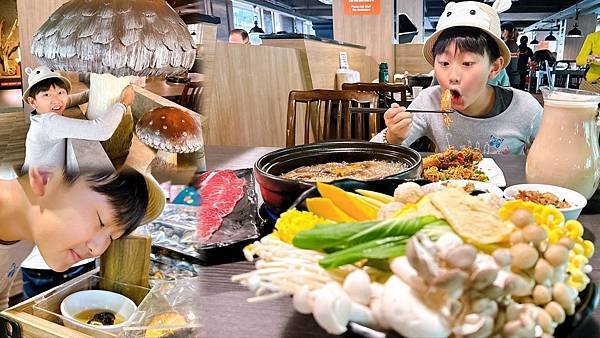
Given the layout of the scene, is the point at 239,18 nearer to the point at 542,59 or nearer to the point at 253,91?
the point at 253,91

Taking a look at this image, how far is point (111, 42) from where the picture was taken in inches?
19.4

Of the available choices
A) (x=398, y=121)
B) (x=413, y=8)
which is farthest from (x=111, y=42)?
(x=413, y=8)

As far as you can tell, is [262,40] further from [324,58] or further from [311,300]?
[311,300]

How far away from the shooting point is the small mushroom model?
558mm

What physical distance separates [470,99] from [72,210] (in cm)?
146

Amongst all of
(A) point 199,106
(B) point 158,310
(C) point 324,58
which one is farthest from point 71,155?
(C) point 324,58

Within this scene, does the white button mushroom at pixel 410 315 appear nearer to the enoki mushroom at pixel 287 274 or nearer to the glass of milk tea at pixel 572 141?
the enoki mushroom at pixel 287 274

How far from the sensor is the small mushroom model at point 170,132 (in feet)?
1.83

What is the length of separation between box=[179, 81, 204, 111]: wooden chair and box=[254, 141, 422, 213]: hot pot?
0.16 metres

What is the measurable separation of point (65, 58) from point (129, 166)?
0.14 metres

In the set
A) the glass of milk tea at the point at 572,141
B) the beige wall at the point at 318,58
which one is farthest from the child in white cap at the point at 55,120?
the beige wall at the point at 318,58

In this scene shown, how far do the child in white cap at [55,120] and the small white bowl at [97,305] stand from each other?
236 mm

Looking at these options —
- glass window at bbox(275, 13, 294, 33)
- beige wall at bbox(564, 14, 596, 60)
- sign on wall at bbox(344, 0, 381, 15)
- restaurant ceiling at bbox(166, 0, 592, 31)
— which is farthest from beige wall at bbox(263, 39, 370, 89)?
beige wall at bbox(564, 14, 596, 60)

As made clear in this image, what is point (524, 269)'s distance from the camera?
0.41m
